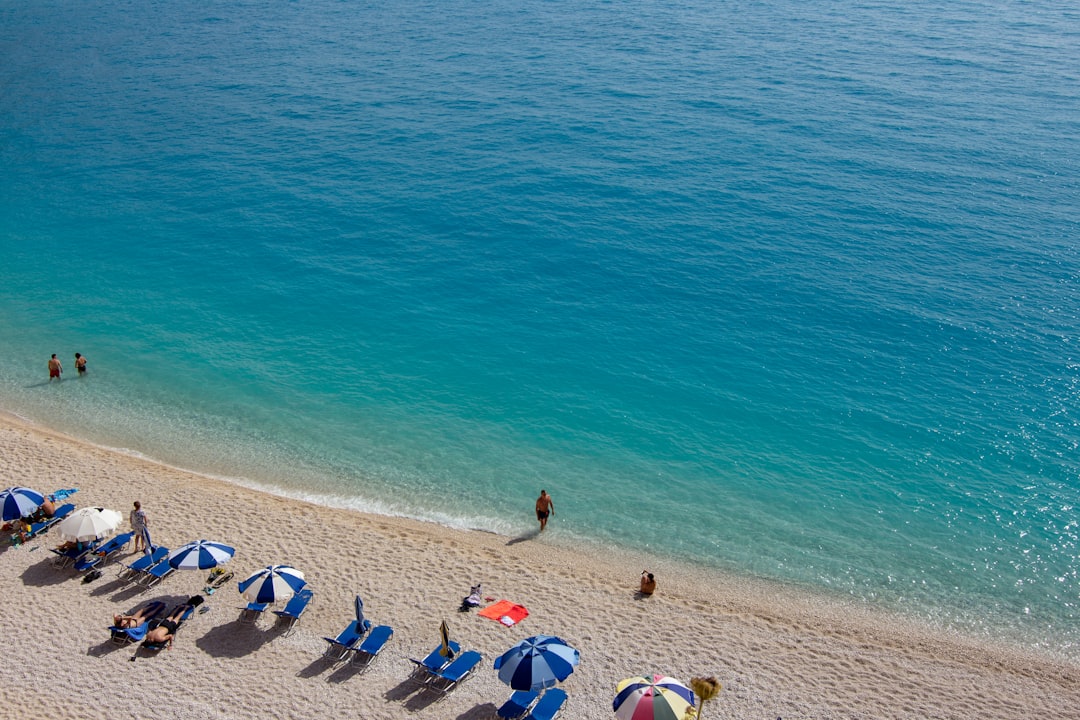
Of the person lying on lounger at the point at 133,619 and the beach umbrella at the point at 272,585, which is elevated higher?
the beach umbrella at the point at 272,585

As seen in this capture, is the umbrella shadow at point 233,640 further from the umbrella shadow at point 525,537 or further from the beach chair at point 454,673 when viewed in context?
the umbrella shadow at point 525,537

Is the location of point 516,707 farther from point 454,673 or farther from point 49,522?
point 49,522

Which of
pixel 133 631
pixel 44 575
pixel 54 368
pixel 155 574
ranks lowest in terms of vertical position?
pixel 133 631

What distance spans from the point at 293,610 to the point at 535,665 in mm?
7544

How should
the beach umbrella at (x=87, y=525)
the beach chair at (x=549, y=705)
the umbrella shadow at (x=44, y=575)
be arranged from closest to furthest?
the beach chair at (x=549, y=705)
the umbrella shadow at (x=44, y=575)
the beach umbrella at (x=87, y=525)

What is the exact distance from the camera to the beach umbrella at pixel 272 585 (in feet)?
75.7

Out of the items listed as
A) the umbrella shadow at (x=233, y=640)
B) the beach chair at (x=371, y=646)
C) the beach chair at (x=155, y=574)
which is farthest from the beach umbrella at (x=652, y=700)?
the beach chair at (x=155, y=574)

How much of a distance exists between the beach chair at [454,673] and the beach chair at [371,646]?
5.81 feet

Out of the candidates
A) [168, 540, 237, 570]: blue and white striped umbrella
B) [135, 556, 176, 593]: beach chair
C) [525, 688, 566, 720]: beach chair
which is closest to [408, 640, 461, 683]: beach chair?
[525, 688, 566, 720]: beach chair

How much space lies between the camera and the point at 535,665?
20.4 m

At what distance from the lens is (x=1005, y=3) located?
98.2 metres

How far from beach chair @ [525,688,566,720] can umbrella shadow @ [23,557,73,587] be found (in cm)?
1488

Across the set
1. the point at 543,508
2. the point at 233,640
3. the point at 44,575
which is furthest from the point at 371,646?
the point at 44,575

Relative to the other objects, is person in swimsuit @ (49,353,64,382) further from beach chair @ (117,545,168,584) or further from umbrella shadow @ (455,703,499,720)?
umbrella shadow @ (455,703,499,720)
